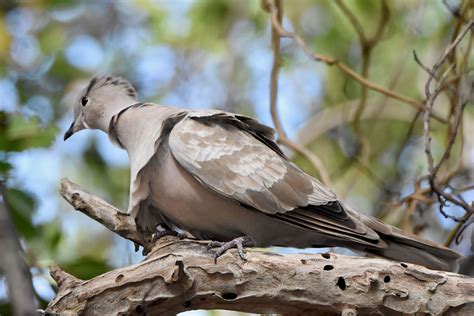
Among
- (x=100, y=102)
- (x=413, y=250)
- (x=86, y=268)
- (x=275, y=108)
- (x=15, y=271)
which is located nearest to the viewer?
(x=15, y=271)

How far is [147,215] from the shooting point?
3.86 m

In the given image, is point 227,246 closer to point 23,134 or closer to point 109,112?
point 109,112

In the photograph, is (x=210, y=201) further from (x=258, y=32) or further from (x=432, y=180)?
(x=258, y=32)

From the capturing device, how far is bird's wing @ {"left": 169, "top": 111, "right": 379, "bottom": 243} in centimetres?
370

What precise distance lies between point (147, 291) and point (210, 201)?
0.69 meters

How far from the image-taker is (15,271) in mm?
1641

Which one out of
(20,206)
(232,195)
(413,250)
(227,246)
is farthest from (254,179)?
(20,206)

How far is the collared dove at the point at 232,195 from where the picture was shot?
371cm

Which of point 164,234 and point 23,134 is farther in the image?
point 23,134

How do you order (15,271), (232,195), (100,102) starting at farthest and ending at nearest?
(100,102)
(232,195)
(15,271)

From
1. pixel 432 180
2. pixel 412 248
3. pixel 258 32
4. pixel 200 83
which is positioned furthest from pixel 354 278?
pixel 258 32

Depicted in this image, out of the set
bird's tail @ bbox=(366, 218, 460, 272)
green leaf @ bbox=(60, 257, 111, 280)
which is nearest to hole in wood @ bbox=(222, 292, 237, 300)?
bird's tail @ bbox=(366, 218, 460, 272)

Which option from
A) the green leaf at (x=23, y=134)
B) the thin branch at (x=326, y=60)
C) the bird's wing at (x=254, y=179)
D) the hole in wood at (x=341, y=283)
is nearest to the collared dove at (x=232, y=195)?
the bird's wing at (x=254, y=179)

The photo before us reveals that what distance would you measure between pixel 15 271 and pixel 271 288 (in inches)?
66.7
